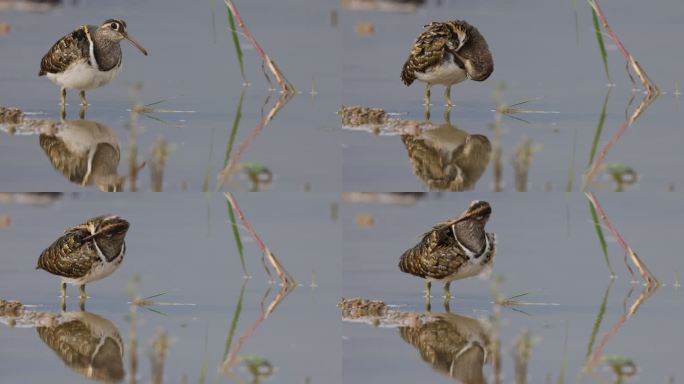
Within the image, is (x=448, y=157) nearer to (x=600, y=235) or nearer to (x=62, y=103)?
(x=600, y=235)

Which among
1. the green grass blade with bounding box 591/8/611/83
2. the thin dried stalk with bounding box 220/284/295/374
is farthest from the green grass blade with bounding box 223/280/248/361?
the green grass blade with bounding box 591/8/611/83

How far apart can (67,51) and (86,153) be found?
1.41 meters

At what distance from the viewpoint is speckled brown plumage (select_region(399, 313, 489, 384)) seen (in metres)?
9.09

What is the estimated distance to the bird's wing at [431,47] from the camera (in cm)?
1173

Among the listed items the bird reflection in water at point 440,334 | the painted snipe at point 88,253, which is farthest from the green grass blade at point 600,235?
the painted snipe at point 88,253

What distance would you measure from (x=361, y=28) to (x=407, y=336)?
14.0 ft

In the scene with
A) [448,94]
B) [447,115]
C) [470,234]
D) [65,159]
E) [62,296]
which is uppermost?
[448,94]

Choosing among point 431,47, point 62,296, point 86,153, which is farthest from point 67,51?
point 431,47

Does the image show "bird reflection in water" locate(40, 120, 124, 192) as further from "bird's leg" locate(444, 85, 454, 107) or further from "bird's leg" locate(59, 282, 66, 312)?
"bird's leg" locate(444, 85, 454, 107)

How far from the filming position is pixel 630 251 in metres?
10.7

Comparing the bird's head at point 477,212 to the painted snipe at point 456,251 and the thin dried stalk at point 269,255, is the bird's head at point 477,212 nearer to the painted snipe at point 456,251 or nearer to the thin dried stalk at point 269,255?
the painted snipe at point 456,251

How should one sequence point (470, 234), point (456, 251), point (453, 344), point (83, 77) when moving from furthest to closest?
point (83, 77) < point (470, 234) < point (456, 251) < point (453, 344)

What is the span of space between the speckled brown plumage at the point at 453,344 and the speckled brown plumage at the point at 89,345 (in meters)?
1.83

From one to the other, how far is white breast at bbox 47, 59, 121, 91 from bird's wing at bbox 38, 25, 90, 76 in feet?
0.19
